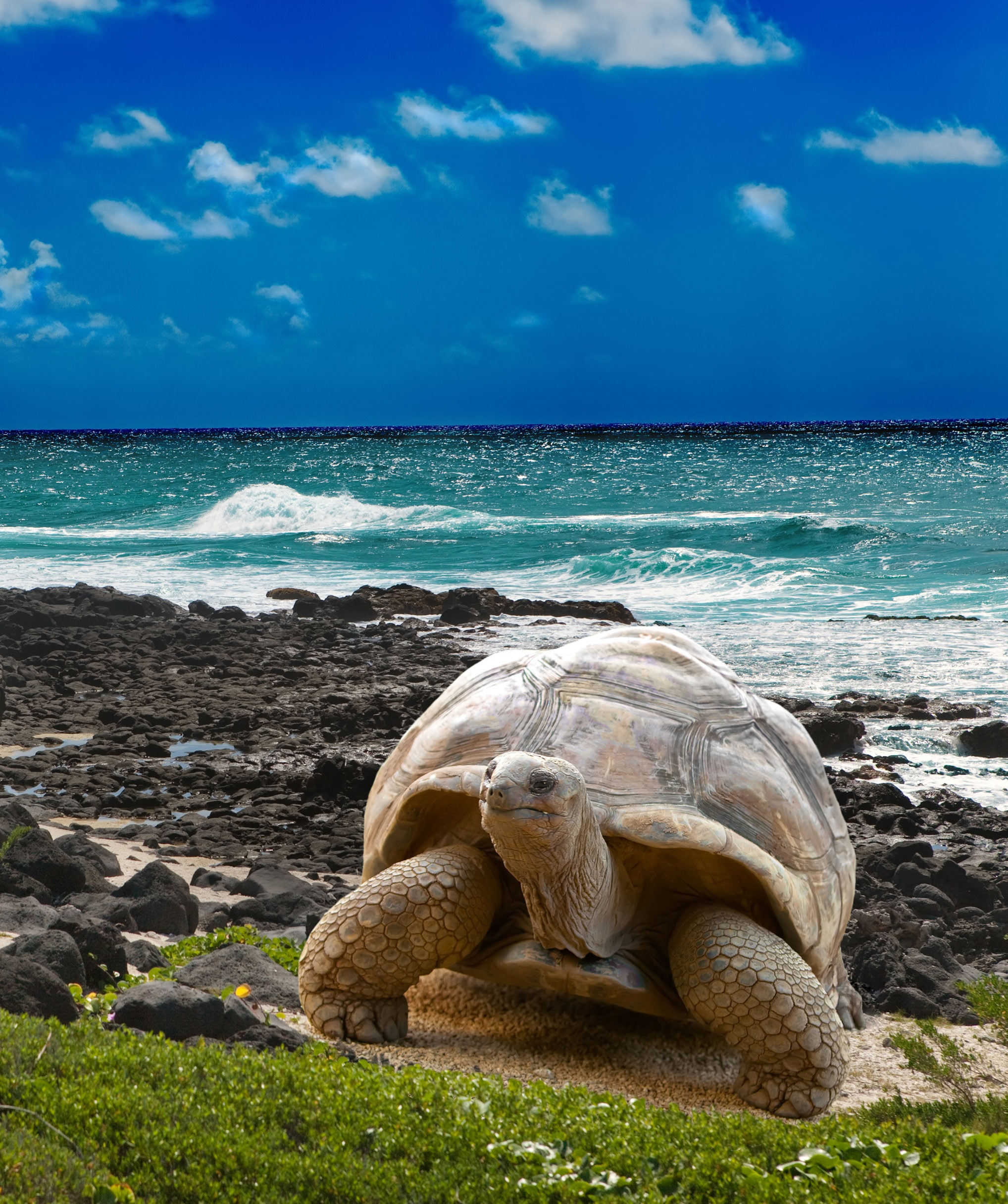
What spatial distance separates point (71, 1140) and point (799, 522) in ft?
101

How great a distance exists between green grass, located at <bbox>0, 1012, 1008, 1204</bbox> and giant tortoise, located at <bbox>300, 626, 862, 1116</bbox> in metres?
0.40

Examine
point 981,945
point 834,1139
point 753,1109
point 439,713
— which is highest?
point 439,713

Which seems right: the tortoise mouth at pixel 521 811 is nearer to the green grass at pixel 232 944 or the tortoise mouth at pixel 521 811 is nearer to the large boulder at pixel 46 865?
the green grass at pixel 232 944

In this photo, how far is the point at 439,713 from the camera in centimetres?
459

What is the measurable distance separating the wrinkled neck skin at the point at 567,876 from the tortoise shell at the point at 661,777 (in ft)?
0.57

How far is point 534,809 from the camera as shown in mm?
3236

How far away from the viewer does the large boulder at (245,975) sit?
4.18 metres

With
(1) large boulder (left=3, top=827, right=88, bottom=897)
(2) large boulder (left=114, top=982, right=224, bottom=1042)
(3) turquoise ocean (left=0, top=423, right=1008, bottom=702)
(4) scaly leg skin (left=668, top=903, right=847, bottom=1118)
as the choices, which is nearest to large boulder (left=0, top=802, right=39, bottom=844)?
(1) large boulder (left=3, top=827, right=88, bottom=897)

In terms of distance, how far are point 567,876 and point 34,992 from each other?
170cm

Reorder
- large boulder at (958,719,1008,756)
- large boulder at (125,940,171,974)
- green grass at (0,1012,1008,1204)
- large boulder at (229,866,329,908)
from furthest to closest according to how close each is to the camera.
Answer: large boulder at (958,719,1008,756) → large boulder at (229,866,329,908) → large boulder at (125,940,171,974) → green grass at (0,1012,1008,1204)

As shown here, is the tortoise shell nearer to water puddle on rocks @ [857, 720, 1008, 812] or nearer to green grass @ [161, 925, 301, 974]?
green grass @ [161, 925, 301, 974]

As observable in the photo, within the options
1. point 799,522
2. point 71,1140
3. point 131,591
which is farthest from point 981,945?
point 799,522

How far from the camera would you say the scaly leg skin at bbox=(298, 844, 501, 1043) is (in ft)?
12.2

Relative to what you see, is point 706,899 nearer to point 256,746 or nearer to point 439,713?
point 439,713
